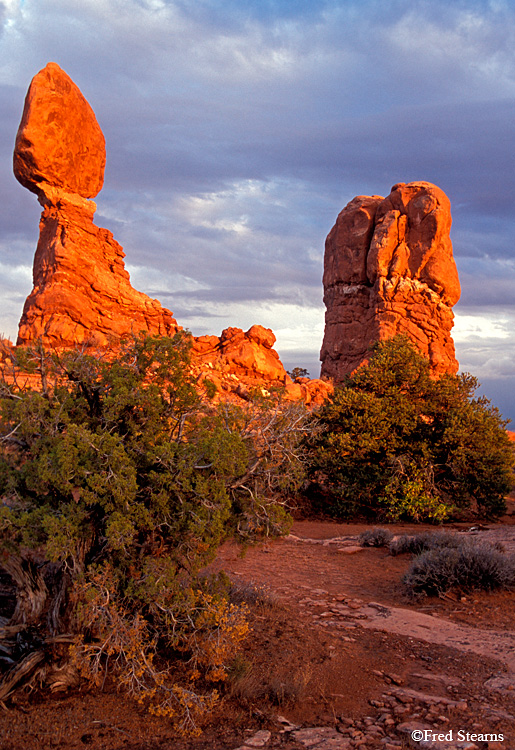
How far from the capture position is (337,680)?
453 cm

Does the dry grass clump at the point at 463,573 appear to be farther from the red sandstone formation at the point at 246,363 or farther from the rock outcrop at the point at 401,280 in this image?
the rock outcrop at the point at 401,280

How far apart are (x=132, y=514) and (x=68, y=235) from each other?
29.8 metres

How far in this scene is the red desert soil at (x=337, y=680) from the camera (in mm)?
3617

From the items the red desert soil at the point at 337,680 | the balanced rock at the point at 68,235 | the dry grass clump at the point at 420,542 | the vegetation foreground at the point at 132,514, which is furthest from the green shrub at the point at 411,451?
the balanced rock at the point at 68,235

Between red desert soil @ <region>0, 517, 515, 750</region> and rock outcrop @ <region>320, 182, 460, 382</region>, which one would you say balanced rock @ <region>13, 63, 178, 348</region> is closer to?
rock outcrop @ <region>320, 182, 460, 382</region>

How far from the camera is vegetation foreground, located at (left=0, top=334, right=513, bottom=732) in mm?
4113

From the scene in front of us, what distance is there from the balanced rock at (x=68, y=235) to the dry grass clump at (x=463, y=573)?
2488 cm

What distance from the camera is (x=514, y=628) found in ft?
19.1

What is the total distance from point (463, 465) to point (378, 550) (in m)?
5.31

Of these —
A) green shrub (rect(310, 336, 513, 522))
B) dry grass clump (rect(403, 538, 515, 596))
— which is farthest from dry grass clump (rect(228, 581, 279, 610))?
green shrub (rect(310, 336, 513, 522))

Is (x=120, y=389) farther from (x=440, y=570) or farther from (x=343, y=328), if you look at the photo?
(x=343, y=328)

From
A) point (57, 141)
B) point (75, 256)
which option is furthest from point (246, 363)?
point (57, 141)

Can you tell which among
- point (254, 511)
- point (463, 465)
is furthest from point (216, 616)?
point (463, 465)

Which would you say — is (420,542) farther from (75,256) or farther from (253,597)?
(75,256)
